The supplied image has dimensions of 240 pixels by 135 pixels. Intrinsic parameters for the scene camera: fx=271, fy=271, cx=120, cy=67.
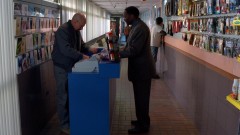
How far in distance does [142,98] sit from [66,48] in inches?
45.6

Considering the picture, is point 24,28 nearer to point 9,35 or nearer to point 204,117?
point 9,35

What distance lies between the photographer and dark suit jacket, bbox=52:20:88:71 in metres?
3.11

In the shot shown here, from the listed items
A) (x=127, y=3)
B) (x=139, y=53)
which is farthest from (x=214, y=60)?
(x=127, y=3)

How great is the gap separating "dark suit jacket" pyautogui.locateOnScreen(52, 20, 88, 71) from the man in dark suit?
0.58 meters

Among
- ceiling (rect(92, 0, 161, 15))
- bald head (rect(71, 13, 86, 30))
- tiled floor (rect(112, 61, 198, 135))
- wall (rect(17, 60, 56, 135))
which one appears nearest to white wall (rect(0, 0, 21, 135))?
wall (rect(17, 60, 56, 135))

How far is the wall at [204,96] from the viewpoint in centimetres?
259

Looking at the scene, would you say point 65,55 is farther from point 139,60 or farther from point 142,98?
point 142,98

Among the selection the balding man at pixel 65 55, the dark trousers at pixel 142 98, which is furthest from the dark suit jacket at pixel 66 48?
the dark trousers at pixel 142 98

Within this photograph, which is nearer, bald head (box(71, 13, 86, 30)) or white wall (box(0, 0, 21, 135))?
white wall (box(0, 0, 21, 135))

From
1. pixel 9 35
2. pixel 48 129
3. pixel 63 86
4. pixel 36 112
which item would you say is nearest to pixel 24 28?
pixel 9 35

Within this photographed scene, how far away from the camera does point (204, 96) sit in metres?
Answer: 3.33

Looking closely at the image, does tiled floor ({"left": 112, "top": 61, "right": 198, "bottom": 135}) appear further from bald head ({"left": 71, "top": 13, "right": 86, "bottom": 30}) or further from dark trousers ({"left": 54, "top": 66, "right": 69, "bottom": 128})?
bald head ({"left": 71, "top": 13, "right": 86, "bottom": 30})

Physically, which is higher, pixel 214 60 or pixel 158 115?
pixel 214 60

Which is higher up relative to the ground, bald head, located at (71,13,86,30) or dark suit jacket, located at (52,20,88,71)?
bald head, located at (71,13,86,30)
